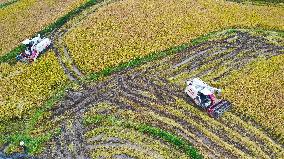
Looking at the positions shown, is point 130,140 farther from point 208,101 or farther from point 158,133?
point 208,101

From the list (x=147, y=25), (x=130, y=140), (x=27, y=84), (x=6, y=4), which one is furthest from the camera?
(x=6, y=4)

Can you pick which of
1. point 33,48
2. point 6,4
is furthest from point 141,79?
point 6,4

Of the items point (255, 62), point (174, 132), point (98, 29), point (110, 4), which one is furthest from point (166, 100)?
point (110, 4)

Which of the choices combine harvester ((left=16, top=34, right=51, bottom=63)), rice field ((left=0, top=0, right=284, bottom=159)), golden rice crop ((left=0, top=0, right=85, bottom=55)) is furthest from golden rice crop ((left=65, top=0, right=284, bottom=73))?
golden rice crop ((left=0, top=0, right=85, bottom=55))

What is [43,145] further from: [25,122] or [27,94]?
[27,94]

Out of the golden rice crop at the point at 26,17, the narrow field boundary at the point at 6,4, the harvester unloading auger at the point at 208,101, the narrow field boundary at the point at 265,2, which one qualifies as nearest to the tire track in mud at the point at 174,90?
the harvester unloading auger at the point at 208,101

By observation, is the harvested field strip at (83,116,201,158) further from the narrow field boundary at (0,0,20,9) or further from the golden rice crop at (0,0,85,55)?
the narrow field boundary at (0,0,20,9)
